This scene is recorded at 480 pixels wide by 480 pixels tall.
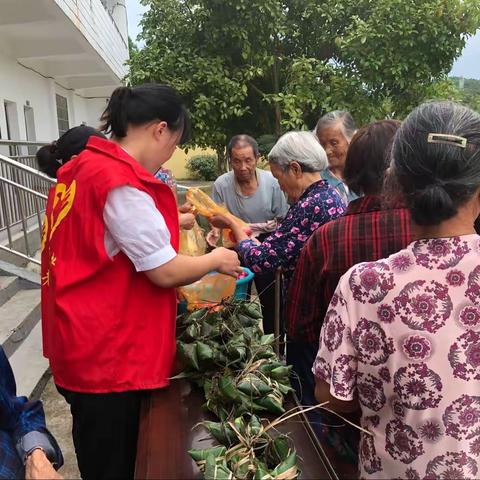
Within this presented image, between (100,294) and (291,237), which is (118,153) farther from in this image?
(291,237)

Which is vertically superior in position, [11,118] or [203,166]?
[11,118]

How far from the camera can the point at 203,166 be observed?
73.4 feet

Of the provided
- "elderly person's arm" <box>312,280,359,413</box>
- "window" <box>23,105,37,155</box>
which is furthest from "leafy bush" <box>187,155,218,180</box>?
"elderly person's arm" <box>312,280,359,413</box>

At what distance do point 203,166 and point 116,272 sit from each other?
21.3m

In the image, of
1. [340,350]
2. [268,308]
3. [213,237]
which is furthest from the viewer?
[268,308]

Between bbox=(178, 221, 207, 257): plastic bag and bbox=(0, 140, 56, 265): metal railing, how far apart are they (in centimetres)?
246

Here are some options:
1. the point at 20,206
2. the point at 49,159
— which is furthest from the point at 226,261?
the point at 20,206

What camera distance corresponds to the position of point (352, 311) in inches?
43.1

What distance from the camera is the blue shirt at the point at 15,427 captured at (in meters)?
1.36

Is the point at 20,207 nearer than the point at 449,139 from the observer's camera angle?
No

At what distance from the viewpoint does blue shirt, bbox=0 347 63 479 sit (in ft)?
4.45

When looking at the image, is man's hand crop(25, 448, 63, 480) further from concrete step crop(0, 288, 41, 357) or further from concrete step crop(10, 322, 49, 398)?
concrete step crop(0, 288, 41, 357)

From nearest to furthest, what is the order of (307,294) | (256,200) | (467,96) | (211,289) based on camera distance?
(307,294) < (211,289) < (256,200) < (467,96)

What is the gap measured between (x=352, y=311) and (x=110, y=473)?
3.20 ft
